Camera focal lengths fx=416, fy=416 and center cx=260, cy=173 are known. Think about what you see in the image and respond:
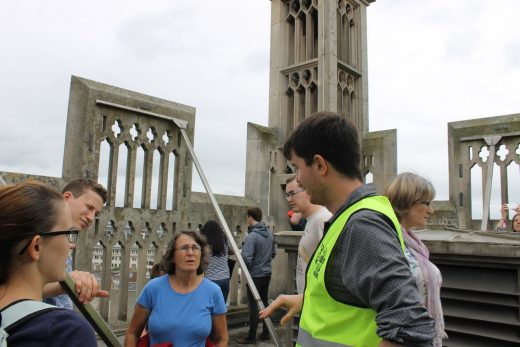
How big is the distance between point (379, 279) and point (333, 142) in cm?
47

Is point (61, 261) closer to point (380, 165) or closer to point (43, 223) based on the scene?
point (43, 223)

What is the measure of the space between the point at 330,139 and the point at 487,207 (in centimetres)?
622

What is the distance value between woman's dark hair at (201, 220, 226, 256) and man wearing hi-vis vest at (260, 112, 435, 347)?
11.9ft

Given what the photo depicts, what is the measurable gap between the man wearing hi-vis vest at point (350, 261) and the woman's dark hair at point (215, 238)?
11.9 ft

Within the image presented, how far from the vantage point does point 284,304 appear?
203cm

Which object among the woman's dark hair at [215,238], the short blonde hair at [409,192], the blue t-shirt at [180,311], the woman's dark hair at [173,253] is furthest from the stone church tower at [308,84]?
the short blonde hair at [409,192]

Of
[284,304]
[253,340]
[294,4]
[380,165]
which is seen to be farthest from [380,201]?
[294,4]

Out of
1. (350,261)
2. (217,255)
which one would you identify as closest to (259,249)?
(217,255)

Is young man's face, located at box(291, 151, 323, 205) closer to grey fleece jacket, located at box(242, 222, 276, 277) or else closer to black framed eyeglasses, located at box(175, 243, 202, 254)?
black framed eyeglasses, located at box(175, 243, 202, 254)

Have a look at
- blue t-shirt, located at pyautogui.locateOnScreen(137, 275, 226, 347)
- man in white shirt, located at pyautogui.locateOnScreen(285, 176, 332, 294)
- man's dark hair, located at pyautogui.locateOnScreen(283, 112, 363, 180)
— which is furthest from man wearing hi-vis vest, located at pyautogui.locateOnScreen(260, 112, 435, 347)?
blue t-shirt, located at pyautogui.locateOnScreen(137, 275, 226, 347)

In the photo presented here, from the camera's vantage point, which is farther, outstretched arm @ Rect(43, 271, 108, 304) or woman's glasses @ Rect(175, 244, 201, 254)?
woman's glasses @ Rect(175, 244, 201, 254)

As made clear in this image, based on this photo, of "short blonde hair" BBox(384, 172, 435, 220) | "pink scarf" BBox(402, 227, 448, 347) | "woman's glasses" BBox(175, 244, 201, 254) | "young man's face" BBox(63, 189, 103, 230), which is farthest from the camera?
"woman's glasses" BBox(175, 244, 201, 254)

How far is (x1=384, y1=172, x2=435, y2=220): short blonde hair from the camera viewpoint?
6.93 ft

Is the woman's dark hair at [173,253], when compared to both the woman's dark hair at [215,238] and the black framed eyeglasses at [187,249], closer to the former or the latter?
the black framed eyeglasses at [187,249]
